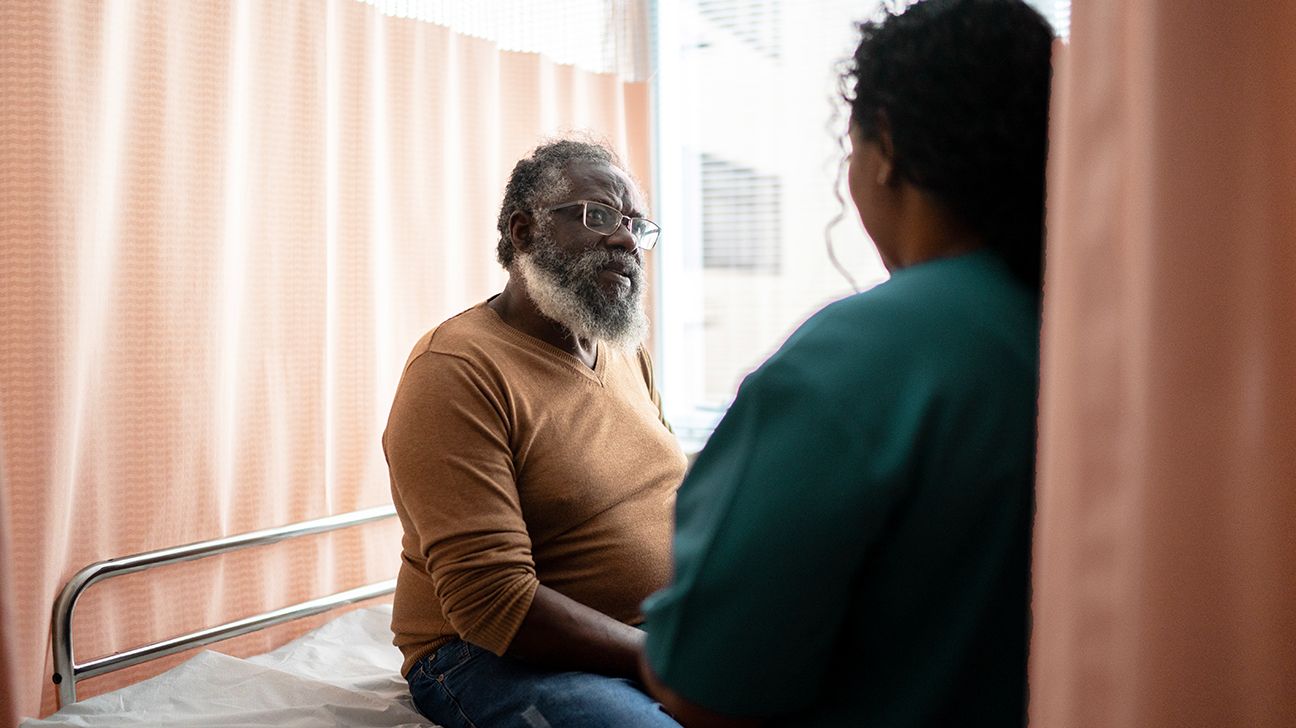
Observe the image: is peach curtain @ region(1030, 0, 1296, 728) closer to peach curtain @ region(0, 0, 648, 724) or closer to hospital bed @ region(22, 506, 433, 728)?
hospital bed @ region(22, 506, 433, 728)

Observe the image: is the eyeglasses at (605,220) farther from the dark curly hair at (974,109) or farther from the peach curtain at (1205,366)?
the peach curtain at (1205,366)

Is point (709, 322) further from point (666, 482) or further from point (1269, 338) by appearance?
point (1269, 338)

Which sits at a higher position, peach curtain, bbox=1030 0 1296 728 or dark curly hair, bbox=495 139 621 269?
dark curly hair, bbox=495 139 621 269

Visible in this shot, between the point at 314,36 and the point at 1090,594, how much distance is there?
6.59ft

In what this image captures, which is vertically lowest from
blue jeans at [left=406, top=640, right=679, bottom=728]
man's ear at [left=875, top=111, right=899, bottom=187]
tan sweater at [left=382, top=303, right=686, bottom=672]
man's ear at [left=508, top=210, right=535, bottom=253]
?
blue jeans at [left=406, top=640, right=679, bottom=728]

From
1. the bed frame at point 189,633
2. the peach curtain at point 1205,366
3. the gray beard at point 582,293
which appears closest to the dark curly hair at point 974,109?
the peach curtain at point 1205,366

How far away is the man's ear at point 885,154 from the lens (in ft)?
2.66

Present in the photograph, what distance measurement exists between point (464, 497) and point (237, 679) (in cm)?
62

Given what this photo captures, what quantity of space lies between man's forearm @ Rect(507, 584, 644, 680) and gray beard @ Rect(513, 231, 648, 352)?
0.50 metres

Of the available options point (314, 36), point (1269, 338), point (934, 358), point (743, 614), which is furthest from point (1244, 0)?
point (314, 36)

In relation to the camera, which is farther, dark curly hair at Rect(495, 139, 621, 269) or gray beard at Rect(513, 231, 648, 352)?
dark curly hair at Rect(495, 139, 621, 269)

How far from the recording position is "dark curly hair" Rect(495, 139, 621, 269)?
6.25 feet

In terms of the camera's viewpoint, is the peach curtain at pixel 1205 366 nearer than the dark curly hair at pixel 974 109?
Yes

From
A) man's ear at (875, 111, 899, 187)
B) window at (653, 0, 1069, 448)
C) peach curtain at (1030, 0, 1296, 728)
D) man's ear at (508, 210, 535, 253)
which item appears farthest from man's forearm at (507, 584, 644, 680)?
window at (653, 0, 1069, 448)
